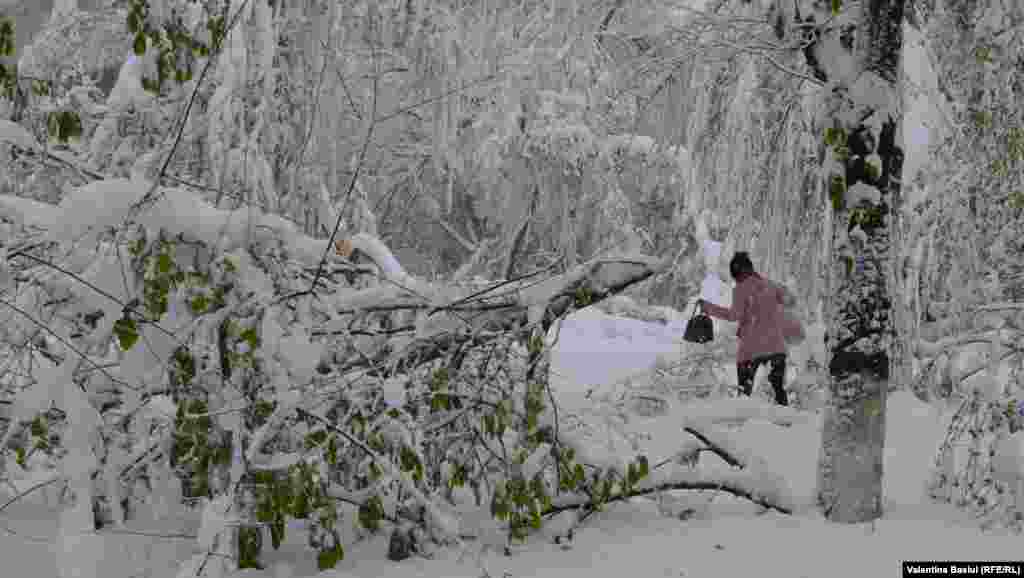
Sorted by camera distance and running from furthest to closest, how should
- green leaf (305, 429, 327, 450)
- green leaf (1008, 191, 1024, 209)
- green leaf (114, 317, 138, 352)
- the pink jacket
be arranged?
the pink jacket < green leaf (1008, 191, 1024, 209) < green leaf (305, 429, 327, 450) < green leaf (114, 317, 138, 352)

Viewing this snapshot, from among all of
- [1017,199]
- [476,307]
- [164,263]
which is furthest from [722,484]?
[1017,199]

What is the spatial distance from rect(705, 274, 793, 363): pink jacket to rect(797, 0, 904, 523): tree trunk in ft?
10.9

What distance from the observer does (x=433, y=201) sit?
1973 cm

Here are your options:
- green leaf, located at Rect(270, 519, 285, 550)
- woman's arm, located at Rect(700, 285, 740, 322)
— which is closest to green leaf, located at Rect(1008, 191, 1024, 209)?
woman's arm, located at Rect(700, 285, 740, 322)

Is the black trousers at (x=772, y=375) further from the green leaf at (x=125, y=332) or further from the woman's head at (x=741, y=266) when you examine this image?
the green leaf at (x=125, y=332)

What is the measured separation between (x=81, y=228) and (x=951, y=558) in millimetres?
3369

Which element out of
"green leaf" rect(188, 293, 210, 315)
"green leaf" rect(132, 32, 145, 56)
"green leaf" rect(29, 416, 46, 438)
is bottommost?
"green leaf" rect(29, 416, 46, 438)

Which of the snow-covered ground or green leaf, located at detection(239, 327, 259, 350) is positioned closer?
green leaf, located at detection(239, 327, 259, 350)

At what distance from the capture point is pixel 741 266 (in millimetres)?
7809

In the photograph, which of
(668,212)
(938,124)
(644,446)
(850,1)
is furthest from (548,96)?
(850,1)

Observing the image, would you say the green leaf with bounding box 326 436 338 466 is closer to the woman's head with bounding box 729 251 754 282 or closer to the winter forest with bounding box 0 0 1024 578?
the winter forest with bounding box 0 0 1024 578

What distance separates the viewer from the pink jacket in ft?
25.4

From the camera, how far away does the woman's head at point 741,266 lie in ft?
25.4

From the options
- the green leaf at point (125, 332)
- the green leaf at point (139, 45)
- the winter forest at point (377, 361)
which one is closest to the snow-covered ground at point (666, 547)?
the winter forest at point (377, 361)
